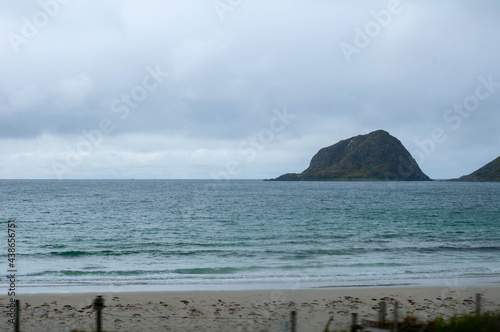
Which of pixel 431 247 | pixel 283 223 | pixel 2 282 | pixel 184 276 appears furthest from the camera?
pixel 283 223

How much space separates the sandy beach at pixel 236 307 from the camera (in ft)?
41.9

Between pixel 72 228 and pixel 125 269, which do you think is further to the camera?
pixel 72 228

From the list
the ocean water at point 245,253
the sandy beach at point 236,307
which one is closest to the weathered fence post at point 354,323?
the sandy beach at point 236,307

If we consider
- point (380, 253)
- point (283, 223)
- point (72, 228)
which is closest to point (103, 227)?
point (72, 228)

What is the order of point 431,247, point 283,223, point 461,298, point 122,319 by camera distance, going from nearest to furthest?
point 122,319 < point 461,298 < point 431,247 < point 283,223

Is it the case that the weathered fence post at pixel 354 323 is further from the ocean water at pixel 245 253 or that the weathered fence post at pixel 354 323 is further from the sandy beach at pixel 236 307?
the ocean water at pixel 245 253

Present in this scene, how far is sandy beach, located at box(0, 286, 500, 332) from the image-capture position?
12.8 meters

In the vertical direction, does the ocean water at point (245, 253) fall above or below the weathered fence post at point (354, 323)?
below

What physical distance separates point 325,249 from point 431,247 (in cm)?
800

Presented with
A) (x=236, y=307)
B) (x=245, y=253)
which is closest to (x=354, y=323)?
(x=236, y=307)

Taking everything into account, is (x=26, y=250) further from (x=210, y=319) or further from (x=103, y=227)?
(x=210, y=319)

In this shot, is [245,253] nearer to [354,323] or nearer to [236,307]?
[236,307]

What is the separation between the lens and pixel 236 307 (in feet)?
48.3

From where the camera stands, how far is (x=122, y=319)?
13.2 meters
